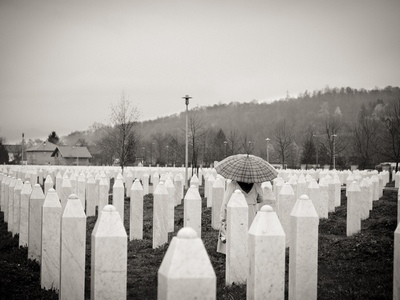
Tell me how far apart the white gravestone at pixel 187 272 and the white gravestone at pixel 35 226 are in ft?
17.0

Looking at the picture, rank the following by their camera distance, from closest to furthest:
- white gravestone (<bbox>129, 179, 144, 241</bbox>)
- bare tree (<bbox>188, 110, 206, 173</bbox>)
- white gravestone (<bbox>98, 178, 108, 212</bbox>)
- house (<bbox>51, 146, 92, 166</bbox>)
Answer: white gravestone (<bbox>129, 179, 144, 241</bbox>) → white gravestone (<bbox>98, 178, 108, 212</bbox>) → bare tree (<bbox>188, 110, 206, 173</bbox>) → house (<bbox>51, 146, 92, 166</bbox>)

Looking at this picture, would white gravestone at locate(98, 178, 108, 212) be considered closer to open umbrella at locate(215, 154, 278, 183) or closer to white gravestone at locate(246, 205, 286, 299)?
open umbrella at locate(215, 154, 278, 183)

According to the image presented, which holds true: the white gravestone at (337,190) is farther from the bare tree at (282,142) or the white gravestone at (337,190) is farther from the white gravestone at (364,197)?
the bare tree at (282,142)

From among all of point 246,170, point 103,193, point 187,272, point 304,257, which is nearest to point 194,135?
point 103,193

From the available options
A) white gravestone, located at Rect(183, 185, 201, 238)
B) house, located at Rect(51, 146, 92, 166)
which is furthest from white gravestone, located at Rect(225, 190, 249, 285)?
house, located at Rect(51, 146, 92, 166)

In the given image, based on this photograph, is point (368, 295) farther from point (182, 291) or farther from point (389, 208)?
point (389, 208)

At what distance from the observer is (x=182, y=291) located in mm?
2523

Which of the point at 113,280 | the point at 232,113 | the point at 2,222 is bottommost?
the point at 2,222

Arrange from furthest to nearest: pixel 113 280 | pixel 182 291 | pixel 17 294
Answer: pixel 17 294 → pixel 113 280 → pixel 182 291

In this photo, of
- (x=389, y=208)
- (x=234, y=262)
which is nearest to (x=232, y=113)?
(x=389, y=208)

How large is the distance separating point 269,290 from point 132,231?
6315mm

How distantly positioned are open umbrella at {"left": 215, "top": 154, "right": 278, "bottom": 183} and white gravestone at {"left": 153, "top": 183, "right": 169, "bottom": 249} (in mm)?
1681

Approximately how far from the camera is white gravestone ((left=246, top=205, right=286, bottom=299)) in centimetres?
363

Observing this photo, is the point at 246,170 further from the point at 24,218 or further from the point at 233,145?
the point at 233,145
